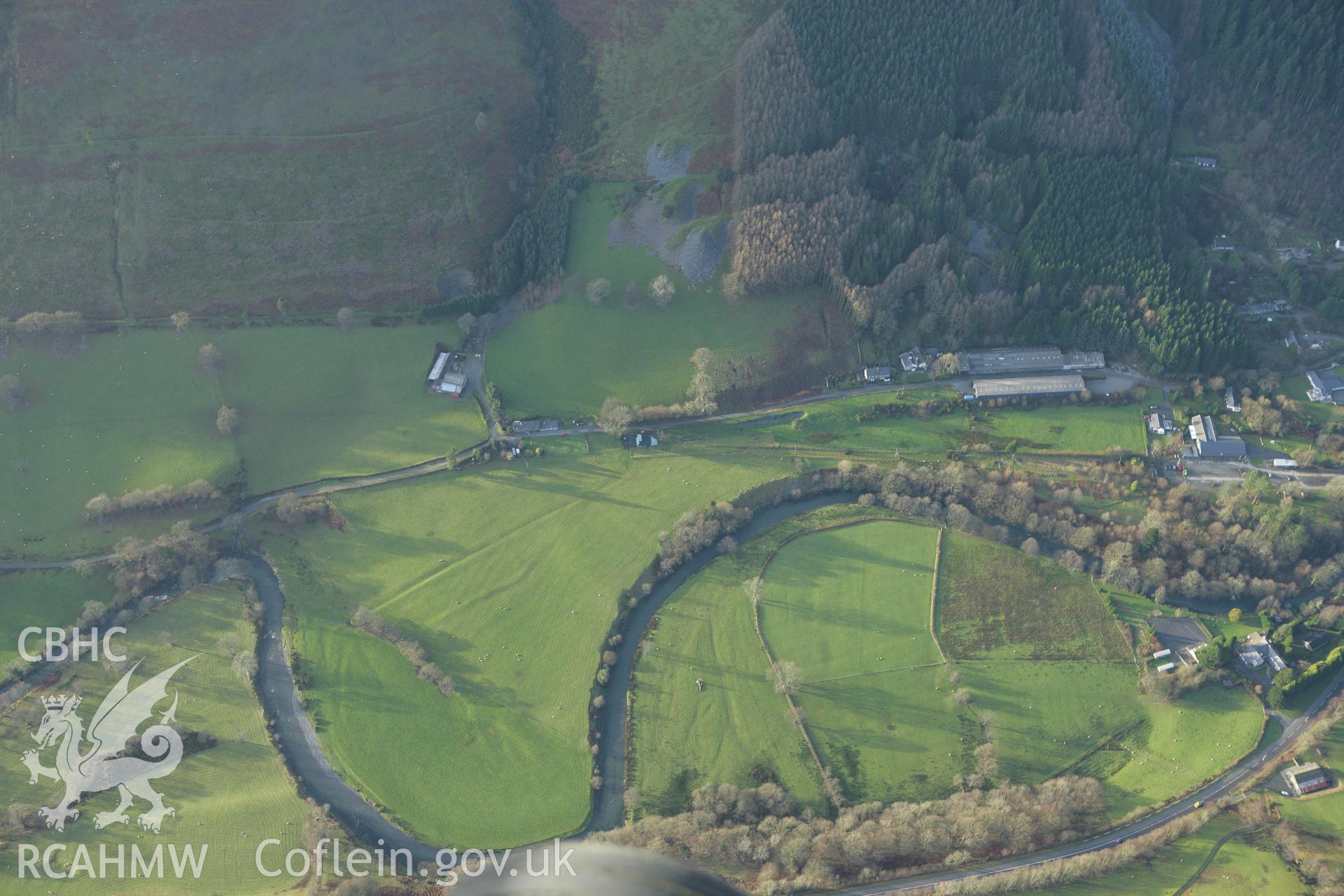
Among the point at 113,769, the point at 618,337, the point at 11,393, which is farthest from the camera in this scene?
the point at 618,337

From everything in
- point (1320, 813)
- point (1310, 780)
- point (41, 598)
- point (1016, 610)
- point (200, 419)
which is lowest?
point (41, 598)

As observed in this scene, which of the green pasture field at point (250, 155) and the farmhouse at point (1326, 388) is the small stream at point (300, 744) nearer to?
the green pasture field at point (250, 155)

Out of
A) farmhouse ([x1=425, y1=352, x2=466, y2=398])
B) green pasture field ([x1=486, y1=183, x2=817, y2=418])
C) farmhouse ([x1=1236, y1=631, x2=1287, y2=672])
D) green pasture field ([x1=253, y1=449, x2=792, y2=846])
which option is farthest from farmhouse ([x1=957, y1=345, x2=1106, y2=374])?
farmhouse ([x1=425, y1=352, x2=466, y2=398])

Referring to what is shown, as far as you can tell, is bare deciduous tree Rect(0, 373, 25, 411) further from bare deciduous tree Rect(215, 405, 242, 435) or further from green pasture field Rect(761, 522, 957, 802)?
green pasture field Rect(761, 522, 957, 802)

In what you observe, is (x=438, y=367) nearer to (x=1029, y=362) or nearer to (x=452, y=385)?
(x=452, y=385)

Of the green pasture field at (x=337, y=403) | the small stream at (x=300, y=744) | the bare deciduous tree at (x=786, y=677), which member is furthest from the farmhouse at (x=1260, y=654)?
the green pasture field at (x=337, y=403)

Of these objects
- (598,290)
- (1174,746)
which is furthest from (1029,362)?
(598,290)
